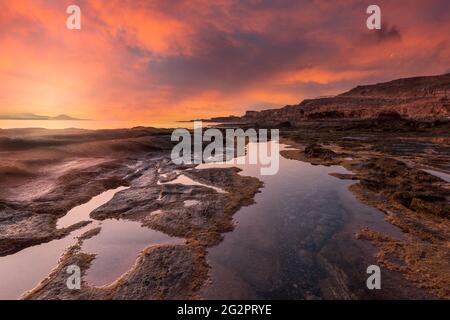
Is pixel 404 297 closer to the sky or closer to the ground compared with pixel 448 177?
closer to the ground

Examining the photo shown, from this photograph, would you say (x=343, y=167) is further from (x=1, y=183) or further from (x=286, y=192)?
(x=1, y=183)

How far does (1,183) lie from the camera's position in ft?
66.6

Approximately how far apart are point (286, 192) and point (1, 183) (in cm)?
2342

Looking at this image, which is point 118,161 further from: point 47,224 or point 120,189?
point 47,224

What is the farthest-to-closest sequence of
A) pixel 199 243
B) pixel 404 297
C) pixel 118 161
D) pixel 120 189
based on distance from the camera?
pixel 118 161 < pixel 120 189 < pixel 199 243 < pixel 404 297

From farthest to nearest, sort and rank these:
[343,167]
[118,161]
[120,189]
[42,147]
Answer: [42,147] < [118,161] < [343,167] < [120,189]

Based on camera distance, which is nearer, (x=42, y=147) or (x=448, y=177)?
(x=448, y=177)

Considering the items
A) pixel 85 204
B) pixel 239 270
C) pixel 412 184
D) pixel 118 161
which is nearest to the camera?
pixel 239 270

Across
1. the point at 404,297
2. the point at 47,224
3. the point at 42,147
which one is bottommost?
the point at 404,297

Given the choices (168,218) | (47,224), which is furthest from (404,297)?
(47,224)

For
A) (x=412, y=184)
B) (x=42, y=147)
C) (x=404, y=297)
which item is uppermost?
(x=42, y=147)

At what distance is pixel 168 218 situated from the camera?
50.0ft

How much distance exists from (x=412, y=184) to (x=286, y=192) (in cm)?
992

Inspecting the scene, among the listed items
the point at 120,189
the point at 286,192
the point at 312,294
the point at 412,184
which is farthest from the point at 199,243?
the point at 412,184
